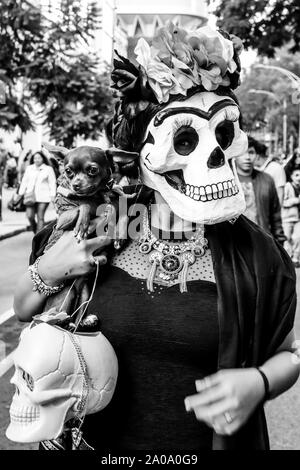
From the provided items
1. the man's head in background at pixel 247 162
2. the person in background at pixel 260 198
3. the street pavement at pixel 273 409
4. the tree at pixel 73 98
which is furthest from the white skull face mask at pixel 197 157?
the tree at pixel 73 98

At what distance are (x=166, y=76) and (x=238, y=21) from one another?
37.9 feet

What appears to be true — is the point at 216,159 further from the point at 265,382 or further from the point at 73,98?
the point at 73,98

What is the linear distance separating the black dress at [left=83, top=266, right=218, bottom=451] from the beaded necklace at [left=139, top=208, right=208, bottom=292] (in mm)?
40

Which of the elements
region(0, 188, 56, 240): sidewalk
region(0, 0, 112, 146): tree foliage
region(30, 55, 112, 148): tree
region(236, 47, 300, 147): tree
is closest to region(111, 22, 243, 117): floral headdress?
region(0, 0, 112, 146): tree foliage

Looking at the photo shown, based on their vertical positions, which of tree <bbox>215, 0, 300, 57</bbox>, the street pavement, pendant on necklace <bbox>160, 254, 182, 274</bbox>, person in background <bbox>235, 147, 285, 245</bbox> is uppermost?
tree <bbox>215, 0, 300, 57</bbox>

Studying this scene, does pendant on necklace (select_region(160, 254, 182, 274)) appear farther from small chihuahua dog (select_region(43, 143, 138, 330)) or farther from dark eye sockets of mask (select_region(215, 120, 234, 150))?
dark eye sockets of mask (select_region(215, 120, 234, 150))

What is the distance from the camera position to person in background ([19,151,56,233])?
11.2 metres

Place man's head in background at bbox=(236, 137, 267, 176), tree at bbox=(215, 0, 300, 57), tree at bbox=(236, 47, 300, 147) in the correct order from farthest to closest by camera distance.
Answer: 1. tree at bbox=(236, 47, 300, 147)
2. tree at bbox=(215, 0, 300, 57)
3. man's head in background at bbox=(236, 137, 267, 176)

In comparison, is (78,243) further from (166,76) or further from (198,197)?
(166,76)

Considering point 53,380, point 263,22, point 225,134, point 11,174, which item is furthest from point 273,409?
point 11,174

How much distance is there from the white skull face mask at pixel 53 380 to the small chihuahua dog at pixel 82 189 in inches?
9.2

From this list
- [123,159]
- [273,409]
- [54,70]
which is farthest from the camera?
[54,70]

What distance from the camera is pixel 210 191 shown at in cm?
183

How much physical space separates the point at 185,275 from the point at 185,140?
0.41m
